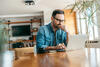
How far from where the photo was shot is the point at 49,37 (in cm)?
155

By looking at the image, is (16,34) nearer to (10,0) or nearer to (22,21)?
(22,21)

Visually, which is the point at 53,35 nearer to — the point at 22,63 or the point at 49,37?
the point at 49,37

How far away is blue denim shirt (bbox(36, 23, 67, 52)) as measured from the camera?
4.97 feet

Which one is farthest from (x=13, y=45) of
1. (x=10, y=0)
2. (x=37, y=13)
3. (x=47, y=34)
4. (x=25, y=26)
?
(x=47, y=34)

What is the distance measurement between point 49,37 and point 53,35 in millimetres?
59

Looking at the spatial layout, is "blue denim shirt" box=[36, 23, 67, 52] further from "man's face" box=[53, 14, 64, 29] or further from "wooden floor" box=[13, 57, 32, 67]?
"wooden floor" box=[13, 57, 32, 67]

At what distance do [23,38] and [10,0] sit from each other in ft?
11.1

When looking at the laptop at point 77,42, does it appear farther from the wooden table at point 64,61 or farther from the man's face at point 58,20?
the wooden table at point 64,61

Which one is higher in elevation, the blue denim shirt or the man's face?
the man's face

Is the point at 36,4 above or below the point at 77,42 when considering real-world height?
above

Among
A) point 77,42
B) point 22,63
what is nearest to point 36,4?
point 77,42

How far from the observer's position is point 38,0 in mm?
4898

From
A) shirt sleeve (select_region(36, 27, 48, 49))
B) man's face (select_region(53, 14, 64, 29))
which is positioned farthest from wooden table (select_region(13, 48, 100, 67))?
man's face (select_region(53, 14, 64, 29))

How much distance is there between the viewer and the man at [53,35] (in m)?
1.48
